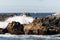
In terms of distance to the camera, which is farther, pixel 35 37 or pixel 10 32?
pixel 10 32

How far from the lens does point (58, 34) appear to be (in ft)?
254

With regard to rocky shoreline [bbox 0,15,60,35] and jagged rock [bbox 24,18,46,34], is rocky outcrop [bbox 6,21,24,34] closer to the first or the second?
rocky shoreline [bbox 0,15,60,35]

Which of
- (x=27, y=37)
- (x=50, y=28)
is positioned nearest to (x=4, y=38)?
(x=27, y=37)

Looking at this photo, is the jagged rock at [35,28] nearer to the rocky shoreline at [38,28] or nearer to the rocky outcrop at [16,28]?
the rocky shoreline at [38,28]

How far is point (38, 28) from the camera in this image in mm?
78188

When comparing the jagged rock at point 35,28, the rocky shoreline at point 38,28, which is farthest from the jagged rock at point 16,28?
the jagged rock at point 35,28

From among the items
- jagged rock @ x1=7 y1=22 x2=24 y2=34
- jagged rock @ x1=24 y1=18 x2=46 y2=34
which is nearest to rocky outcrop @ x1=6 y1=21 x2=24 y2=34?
jagged rock @ x1=7 y1=22 x2=24 y2=34

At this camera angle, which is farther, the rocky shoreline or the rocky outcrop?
the rocky outcrop

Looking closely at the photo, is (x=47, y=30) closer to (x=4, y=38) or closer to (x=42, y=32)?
(x=42, y=32)

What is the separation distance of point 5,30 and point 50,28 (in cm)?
1033

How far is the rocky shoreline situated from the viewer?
77.9 meters

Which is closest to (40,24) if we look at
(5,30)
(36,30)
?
(36,30)

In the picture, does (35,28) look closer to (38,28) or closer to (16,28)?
(38,28)

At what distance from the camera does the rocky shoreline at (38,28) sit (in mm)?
77875
